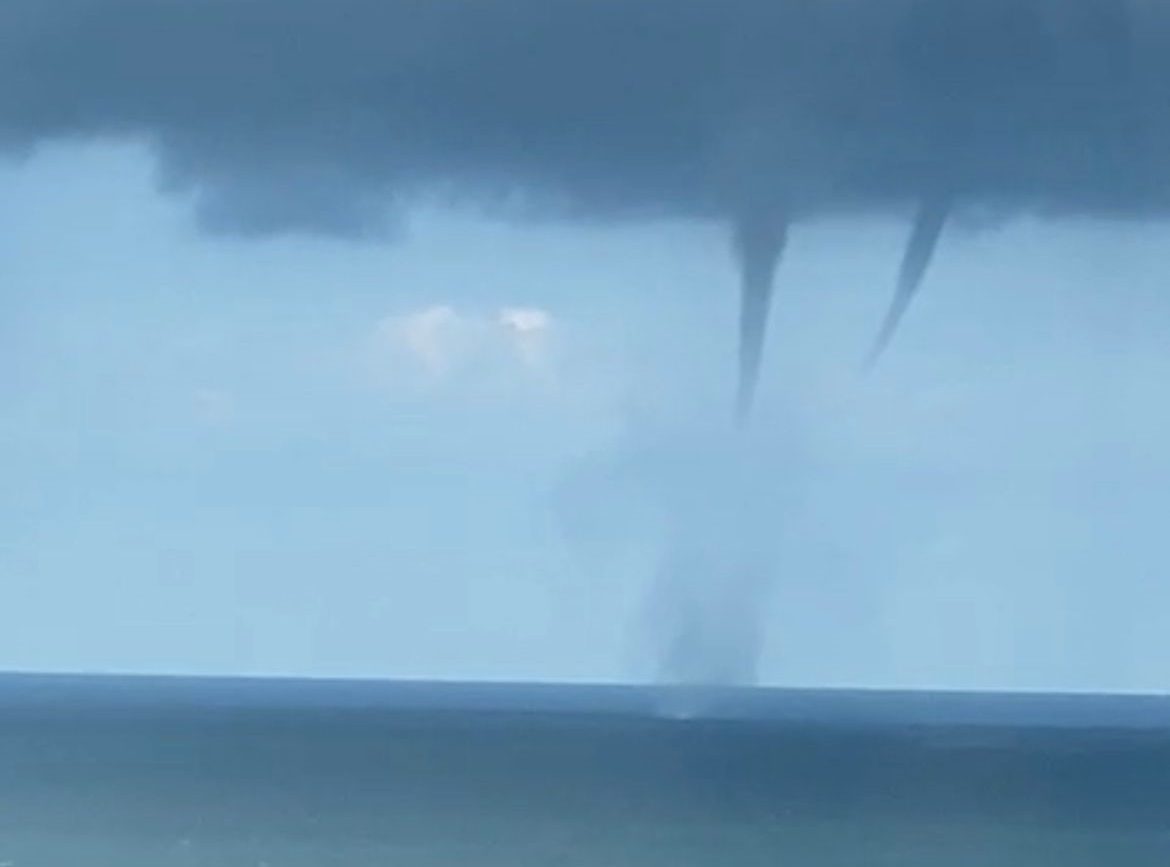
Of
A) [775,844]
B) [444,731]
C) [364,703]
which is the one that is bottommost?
[364,703]

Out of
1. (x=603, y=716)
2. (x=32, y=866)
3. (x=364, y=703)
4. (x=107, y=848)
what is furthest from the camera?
(x=364, y=703)

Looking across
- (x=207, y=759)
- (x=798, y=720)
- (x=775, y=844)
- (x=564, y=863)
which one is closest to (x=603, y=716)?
(x=798, y=720)

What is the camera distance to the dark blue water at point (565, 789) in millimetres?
57469

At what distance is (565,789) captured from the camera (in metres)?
81.7

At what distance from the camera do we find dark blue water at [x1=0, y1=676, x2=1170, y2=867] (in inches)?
2263

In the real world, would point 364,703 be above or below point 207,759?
below

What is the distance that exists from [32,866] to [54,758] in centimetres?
4559

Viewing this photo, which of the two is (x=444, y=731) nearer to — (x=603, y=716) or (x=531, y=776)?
(x=603, y=716)

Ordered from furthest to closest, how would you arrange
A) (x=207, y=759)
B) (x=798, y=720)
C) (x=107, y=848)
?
(x=798, y=720) < (x=207, y=759) < (x=107, y=848)

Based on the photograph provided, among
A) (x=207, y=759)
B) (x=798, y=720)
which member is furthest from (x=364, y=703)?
(x=207, y=759)

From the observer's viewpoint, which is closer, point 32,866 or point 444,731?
point 32,866

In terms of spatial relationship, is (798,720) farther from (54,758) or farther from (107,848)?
(107,848)

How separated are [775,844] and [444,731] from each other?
6359 cm

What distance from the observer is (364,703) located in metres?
178
